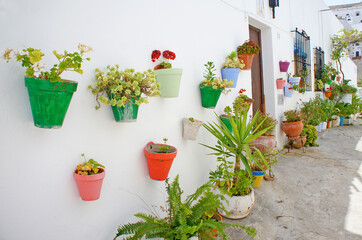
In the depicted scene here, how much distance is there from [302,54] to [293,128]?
7.59ft

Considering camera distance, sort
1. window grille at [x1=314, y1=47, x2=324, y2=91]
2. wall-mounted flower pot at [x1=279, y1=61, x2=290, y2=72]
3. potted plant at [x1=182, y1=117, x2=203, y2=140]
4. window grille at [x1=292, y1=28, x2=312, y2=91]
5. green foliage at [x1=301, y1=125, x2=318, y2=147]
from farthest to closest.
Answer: window grille at [x1=314, y1=47, x2=324, y2=91], window grille at [x1=292, y1=28, x2=312, y2=91], green foliage at [x1=301, y1=125, x2=318, y2=147], wall-mounted flower pot at [x1=279, y1=61, x2=290, y2=72], potted plant at [x1=182, y1=117, x2=203, y2=140]

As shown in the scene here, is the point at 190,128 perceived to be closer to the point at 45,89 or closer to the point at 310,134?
the point at 45,89

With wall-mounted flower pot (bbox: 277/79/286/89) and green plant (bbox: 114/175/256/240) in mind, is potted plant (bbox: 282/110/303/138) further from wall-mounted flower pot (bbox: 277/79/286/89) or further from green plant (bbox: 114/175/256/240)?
green plant (bbox: 114/175/256/240)

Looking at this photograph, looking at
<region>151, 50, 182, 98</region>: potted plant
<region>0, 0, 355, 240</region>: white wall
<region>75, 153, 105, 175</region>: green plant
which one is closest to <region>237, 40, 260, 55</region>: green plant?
<region>0, 0, 355, 240</region>: white wall

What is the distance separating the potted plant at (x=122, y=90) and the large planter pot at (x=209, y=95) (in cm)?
97

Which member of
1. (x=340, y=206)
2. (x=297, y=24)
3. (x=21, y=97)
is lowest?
(x=340, y=206)

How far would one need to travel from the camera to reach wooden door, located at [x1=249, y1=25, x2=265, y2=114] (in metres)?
4.48

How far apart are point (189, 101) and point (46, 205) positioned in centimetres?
157

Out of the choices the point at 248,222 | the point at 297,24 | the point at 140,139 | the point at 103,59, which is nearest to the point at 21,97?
the point at 103,59

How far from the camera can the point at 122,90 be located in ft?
5.24

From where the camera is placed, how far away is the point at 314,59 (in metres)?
7.12

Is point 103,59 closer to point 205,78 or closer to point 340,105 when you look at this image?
point 205,78

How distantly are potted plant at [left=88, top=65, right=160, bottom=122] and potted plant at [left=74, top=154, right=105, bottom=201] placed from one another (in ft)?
1.23

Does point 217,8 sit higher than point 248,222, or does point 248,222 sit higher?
point 217,8
